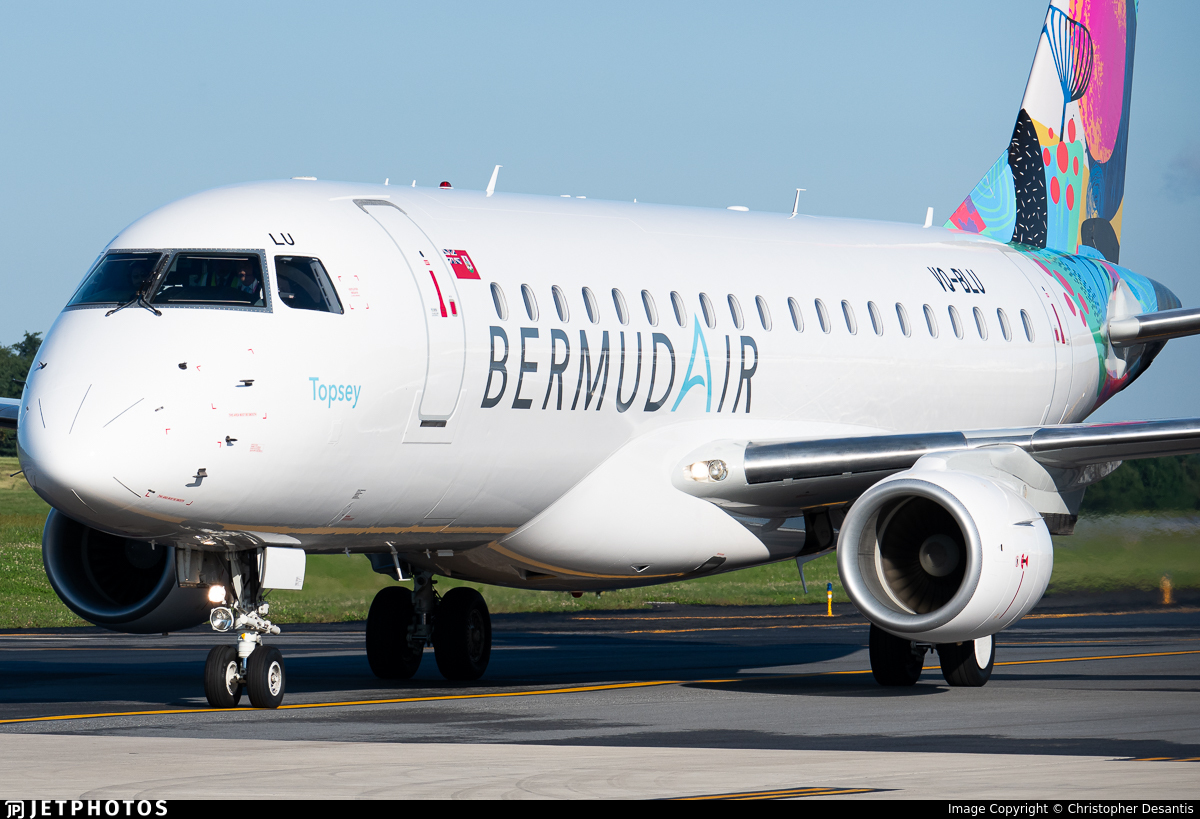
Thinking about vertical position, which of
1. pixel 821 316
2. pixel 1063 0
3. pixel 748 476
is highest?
pixel 1063 0

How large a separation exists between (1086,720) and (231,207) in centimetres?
803

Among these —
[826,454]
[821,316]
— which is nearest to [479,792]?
[826,454]

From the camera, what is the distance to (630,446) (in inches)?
679

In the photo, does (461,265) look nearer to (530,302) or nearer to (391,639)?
(530,302)

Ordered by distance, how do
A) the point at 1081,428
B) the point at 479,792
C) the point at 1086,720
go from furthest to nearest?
the point at 1081,428, the point at 1086,720, the point at 479,792

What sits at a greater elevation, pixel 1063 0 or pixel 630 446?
pixel 1063 0

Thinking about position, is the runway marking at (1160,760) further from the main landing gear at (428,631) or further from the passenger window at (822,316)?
the main landing gear at (428,631)

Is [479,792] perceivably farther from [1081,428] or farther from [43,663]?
[43,663]

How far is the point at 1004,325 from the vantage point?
73.7 ft

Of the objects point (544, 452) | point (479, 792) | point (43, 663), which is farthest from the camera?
point (43, 663)

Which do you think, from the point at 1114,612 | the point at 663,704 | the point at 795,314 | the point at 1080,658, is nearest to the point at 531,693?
the point at 663,704

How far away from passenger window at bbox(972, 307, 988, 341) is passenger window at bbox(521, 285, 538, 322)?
7.44 metres

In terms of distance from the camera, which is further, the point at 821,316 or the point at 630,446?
the point at 821,316

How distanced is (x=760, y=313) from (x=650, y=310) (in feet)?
5.75
